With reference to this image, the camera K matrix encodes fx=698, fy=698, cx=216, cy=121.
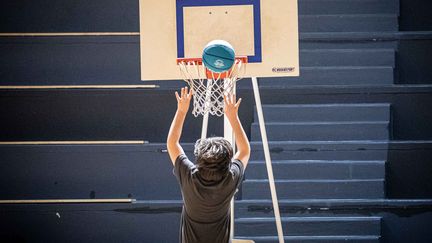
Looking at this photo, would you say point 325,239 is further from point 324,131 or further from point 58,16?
point 58,16

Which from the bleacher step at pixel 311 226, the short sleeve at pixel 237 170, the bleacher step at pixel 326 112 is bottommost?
the bleacher step at pixel 311 226

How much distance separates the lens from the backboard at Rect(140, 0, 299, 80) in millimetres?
3506

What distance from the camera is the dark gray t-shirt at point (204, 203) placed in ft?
8.84

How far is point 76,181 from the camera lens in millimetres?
4922

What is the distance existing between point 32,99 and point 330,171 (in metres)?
2.21

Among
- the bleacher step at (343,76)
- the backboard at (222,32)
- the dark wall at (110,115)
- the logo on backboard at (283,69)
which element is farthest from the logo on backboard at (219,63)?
the bleacher step at (343,76)

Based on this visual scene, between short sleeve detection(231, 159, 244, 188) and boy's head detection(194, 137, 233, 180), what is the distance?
65mm

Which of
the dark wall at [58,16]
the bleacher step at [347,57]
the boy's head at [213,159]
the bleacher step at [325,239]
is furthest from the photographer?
the dark wall at [58,16]

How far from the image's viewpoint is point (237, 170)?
2.80 metres

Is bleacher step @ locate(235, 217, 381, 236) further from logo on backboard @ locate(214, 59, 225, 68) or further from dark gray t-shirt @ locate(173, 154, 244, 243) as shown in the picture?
dark gray t-shirt @ locate(173, 154, 244, 243)

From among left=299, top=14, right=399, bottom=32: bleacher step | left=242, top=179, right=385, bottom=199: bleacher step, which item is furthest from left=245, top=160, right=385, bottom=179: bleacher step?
left=299, top=14, right=399, bottom=32: bleacher step

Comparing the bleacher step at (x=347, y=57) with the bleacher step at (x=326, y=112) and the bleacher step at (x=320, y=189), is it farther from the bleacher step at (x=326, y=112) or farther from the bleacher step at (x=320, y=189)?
the bleacher step at (x=320, y=189)

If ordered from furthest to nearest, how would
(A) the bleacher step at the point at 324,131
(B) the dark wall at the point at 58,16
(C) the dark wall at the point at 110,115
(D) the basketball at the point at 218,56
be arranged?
(B) the dark wall at the point at 58,16, (C) the dark wall at the point at 110,115, (A) the bleacher step at the point at 324,131, (D) the basketball at the point at 218,56

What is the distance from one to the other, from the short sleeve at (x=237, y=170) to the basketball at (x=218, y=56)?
1.76ft
